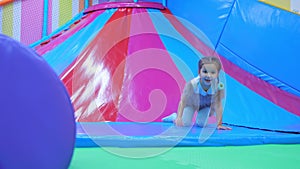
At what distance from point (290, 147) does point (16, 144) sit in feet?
3.62

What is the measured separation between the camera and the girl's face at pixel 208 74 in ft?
6.04

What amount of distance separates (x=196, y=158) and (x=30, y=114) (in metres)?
0.60

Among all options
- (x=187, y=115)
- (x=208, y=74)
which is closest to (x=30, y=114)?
(x=208, y=74)

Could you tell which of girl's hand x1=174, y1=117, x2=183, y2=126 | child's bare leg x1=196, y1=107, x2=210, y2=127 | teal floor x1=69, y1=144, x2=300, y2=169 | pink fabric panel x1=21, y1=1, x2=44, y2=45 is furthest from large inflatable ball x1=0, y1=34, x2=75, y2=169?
pink fabric panel x1=21, y1=1, x2=44, y2=45

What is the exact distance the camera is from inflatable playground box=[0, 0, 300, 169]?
126cm

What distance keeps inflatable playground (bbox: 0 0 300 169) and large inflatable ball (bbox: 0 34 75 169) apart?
0.30 meters

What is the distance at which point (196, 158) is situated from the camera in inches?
43.2

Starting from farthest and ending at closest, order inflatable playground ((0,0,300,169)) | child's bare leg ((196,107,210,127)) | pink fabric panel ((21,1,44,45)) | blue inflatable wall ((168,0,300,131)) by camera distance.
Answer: pink fabric panel ((21,1,44,45)) → blue inflatable wall ((168,0,300,131)) → child's bare leg ((196,107,210,127)) → inflatable playground ((0,0,300,169))

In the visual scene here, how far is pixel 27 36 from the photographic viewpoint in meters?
3.03

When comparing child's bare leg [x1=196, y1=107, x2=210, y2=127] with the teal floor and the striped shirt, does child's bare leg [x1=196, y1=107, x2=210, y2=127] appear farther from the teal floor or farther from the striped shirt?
the teal floor

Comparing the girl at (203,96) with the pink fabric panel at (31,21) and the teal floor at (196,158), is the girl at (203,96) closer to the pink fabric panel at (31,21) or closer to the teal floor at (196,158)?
the teal floor at (196,158)

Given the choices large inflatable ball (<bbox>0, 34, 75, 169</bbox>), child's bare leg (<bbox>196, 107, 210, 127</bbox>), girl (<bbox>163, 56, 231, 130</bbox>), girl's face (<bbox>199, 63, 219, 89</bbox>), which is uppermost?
large inflatable ball (<bbox>0, 34, 75, 169</bbox>)

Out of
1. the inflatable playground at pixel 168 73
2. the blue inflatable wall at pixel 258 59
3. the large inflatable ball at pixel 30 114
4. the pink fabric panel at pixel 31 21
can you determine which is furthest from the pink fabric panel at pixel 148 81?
the large inflatable ball at pixel 30 114

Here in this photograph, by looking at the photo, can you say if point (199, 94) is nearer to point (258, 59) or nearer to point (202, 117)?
point (202, 117)
